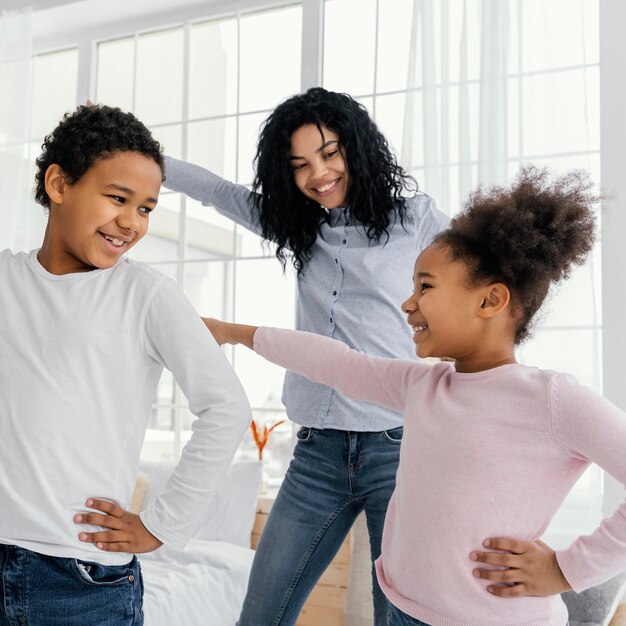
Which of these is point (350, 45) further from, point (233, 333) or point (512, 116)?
point (233, 333)

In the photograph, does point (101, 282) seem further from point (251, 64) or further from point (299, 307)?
point (251, 64)

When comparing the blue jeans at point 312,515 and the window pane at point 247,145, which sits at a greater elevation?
the window pane at point 247,145

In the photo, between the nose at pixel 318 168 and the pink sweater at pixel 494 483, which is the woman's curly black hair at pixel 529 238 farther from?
the nose at pixel 318 168

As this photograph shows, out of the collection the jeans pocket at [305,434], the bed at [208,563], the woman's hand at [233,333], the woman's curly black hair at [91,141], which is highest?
the woman's curly black hair at [91,141]

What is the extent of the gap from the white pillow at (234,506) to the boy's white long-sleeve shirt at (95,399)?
2.14 metres

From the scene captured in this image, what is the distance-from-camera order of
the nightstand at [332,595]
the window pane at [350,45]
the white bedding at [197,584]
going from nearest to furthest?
the white bedding at [197,584], the nightstand at [332,595], the window pane at [350,45]

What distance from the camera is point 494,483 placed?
3.57 feet

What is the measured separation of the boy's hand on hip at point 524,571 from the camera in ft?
3.48

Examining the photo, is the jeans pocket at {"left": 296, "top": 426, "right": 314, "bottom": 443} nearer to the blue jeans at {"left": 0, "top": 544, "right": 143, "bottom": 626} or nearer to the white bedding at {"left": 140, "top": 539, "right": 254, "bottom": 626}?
the blue jeans at {"left": 0, "top": 544, "right": 143, "bottom": 626}

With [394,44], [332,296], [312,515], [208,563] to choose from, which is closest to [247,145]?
[394,44]

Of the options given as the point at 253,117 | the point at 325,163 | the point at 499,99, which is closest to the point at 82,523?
the point at 325,163

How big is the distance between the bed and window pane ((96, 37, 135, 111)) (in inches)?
71.4

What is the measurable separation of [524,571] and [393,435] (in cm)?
52

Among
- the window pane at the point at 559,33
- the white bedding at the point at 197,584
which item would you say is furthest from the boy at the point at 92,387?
the window pane at the point at 559,33
